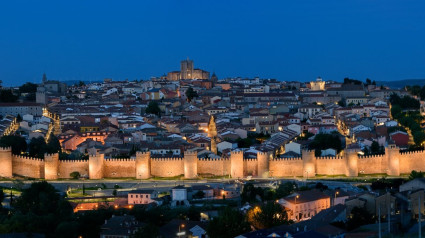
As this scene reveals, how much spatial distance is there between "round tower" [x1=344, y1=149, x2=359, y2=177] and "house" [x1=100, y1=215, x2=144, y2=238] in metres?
9.53

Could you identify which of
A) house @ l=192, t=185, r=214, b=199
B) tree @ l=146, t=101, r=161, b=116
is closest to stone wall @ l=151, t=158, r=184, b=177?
house @ l=192, t=185, r=214, b=199

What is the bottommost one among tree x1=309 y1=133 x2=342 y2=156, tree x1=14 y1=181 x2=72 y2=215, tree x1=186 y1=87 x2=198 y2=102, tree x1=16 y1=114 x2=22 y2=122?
tree x1=14 y1=181 x2=72 y2=215

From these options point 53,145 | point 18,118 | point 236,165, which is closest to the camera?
point 236,165

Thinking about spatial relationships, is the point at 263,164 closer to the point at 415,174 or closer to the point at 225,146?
the point at 415,174

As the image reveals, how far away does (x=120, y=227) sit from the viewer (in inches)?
760

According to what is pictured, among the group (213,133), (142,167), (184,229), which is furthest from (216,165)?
(213,133)

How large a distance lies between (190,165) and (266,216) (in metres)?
8.38

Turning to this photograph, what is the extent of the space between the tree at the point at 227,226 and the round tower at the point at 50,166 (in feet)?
33.3

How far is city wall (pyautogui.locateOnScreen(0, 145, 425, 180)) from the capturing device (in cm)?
2783

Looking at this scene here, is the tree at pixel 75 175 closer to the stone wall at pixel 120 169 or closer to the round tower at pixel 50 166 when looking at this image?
the round tower at pixel 50 166

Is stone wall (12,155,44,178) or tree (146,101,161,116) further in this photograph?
tree (146,101,161,116)

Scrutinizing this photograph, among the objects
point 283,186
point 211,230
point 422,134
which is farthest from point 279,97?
point 211,230

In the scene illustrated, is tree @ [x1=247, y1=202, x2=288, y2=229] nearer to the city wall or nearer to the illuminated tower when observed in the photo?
the city wall

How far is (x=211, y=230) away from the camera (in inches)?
748
